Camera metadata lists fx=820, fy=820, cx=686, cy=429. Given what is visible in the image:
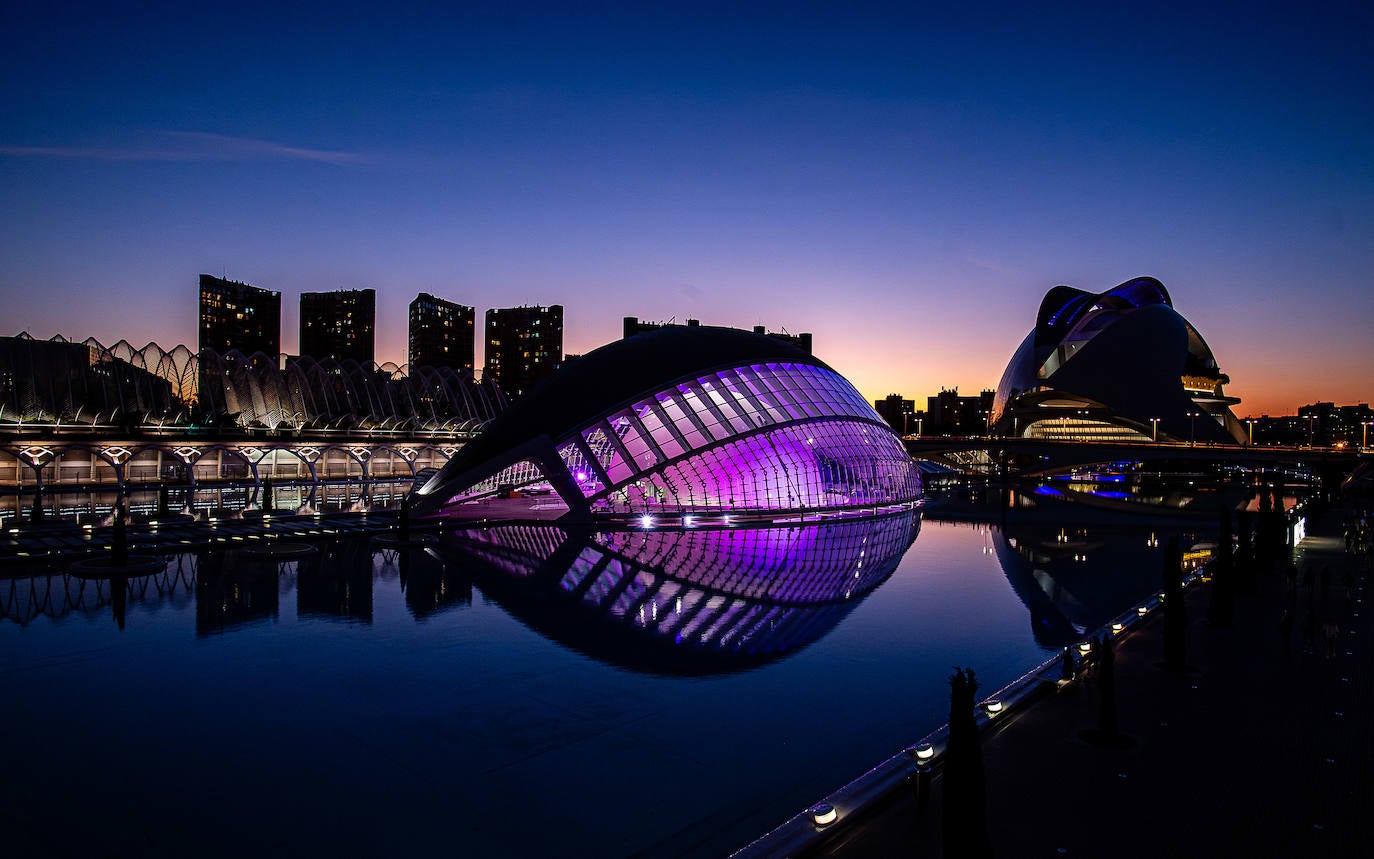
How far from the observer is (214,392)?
67062 mm

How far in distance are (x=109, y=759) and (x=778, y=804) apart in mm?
7981

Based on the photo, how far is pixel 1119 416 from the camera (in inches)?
3282

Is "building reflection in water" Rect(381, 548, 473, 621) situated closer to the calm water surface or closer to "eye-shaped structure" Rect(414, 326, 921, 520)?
the calm water surface

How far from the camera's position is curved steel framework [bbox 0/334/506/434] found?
55281 millimetres

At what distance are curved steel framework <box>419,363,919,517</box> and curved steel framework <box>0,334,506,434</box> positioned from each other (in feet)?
116

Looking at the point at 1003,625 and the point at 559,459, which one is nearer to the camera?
the point at 1003,625

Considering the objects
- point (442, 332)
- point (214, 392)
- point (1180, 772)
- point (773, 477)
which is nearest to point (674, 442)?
point (773, 477)

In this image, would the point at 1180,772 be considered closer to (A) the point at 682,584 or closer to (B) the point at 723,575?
(A) the point at 682,584

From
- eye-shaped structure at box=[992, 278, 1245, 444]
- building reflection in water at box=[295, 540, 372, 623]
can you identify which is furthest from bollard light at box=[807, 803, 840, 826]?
eye-shaped structure at box=[992, 278, 1245, 444]

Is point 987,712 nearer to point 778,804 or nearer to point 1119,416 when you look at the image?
point 778,804

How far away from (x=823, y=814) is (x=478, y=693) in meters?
6.29

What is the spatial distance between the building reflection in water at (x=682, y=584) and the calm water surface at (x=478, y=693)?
4.3 inches

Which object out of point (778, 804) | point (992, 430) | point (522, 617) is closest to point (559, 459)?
point (522, 617)

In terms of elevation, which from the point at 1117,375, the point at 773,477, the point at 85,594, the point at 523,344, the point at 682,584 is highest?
the point at 523,344
